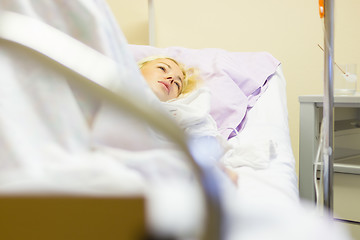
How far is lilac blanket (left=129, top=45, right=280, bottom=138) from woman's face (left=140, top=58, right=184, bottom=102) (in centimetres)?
16

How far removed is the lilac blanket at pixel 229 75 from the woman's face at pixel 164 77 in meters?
0.16

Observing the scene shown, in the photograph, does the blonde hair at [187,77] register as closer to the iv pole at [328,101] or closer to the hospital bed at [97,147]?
the iv pole at [328,101]

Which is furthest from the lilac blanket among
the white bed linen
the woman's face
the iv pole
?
the iv pole

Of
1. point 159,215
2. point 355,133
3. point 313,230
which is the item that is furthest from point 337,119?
point 159,215

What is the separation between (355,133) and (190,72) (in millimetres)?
701

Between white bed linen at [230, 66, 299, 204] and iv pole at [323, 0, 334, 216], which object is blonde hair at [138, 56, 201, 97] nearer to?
white bed linen at [230, 66, 299, 204]

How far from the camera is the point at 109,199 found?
0.80 ft

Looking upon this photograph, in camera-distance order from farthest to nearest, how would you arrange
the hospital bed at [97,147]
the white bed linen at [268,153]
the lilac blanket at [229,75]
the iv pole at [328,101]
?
the lilac blanket at [229,75] < the iv pole at [328,101] < the white bed linen at [268,153] < the hospital bed at [97,147]

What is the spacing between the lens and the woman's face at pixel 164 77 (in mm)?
1270

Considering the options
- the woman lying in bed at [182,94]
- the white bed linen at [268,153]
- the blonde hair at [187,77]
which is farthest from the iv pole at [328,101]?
the blonde hair at [187,77]

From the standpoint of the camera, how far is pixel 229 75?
160cm

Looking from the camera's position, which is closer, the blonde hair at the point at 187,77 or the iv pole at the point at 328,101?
the iv pole at the point at 328,101

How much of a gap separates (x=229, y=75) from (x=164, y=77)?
1.29 feet

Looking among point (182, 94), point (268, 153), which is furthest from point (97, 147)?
point (182, 94)
